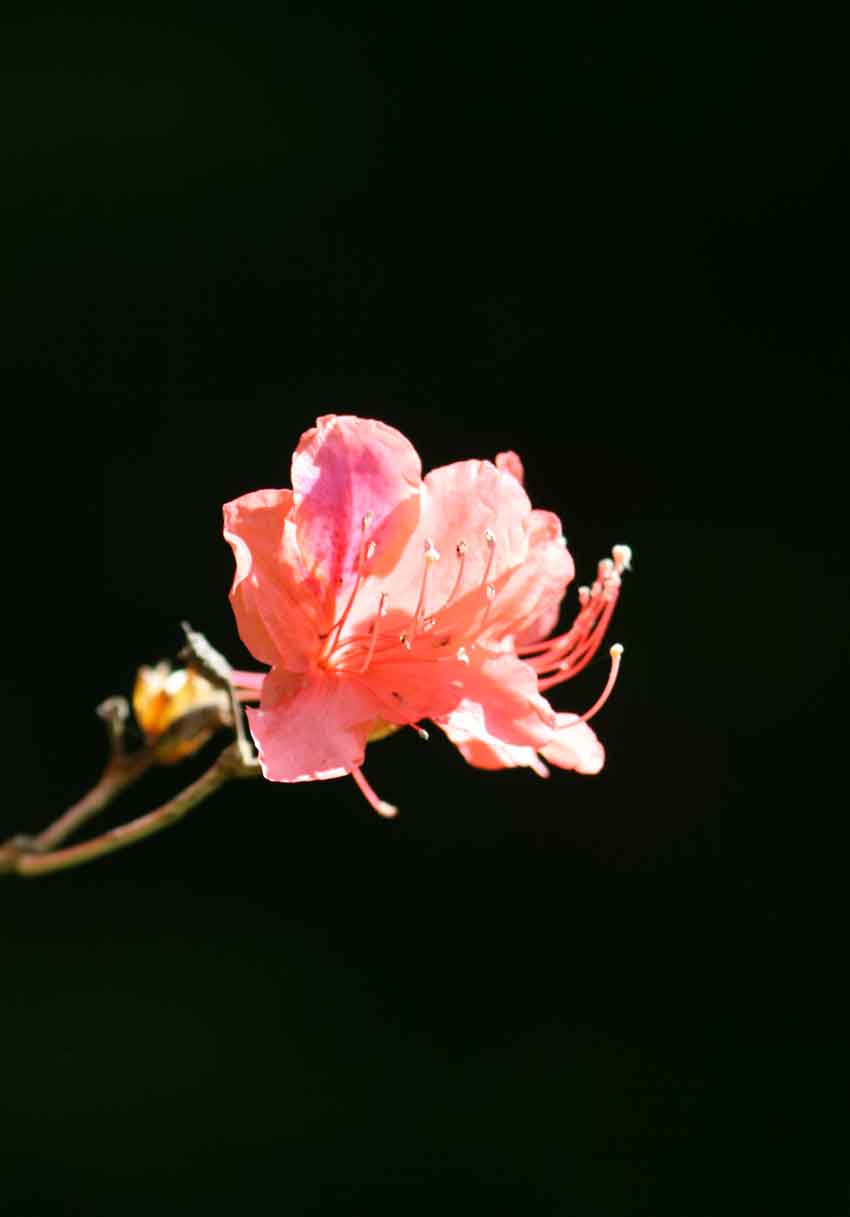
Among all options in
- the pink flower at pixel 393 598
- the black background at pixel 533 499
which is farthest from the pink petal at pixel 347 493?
the black background at pixel 533 499

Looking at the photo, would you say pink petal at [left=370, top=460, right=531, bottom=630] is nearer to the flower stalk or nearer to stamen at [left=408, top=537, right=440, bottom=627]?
stamen at [left=408, top=537, right=440, bottom=627]

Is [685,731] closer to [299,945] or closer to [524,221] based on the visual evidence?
[299,945]

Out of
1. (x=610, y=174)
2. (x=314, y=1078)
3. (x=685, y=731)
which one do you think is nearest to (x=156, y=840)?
(x=314, y=1078)

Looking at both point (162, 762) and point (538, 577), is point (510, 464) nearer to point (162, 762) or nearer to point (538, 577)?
point (538, 577)

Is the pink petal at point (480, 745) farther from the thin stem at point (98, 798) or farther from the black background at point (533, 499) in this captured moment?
the black background at point (533, 499)

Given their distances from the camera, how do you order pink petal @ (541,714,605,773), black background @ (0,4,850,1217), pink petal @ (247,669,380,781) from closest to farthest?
pink petal @ (247,669,380,781), pink petal @ (541,714,605,773), black background @ (0,4,850,1217)

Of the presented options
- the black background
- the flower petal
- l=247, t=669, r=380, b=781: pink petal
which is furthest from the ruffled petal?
the black background
